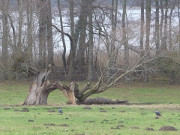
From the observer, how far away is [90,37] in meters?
49.4

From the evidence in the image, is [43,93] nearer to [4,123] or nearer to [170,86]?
[4,123]

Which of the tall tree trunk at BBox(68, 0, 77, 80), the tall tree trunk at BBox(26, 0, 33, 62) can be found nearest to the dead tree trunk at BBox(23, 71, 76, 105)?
the tall tree trunk at BBox(26, 0, 33, 62)

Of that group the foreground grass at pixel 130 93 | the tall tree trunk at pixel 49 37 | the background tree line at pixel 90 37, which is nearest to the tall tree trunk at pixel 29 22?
the background tree line at pixel 90 37

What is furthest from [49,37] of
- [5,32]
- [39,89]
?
[39,89]

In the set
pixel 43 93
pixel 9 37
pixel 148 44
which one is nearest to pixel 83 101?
pixel 43 93

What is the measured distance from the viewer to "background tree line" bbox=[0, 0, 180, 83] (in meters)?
36.1

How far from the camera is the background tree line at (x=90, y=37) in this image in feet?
118

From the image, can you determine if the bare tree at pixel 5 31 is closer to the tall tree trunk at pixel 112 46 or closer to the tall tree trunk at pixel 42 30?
the tall tree trunk at pixel 42 30

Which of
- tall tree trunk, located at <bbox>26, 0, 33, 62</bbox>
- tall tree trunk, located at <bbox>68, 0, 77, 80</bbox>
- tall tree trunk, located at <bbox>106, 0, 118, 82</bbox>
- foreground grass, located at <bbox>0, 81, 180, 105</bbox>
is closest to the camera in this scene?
tall tree trunk, located at <bbox>106, 0, 118, 82</bbox>

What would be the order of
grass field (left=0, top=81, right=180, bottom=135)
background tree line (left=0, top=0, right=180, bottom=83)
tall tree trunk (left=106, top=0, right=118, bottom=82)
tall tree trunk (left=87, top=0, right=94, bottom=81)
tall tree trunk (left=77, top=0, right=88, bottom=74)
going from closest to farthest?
grass field (left=0, top=81, right=180, bottom=135) → tall tree trunk (left=106, top=0, right=118, bottom=82) → background tree line (left=0, top=0, right=180, bottom=83) → tall tree trunk (left=87, top=0, right=94, bottom=81) → tall tree trunk (left=77, top=0, right=88, bottom=74)

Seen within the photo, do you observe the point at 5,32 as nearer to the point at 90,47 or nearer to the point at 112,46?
the point at 112,46

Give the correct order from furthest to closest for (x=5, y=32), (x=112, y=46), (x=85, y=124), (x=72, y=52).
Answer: (x=72, y=52) < (x=5, y=32) < (x=112, y=46) < (x=85, y=124)

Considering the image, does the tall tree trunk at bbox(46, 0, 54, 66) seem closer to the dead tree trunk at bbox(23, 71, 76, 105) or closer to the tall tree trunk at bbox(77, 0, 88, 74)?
the tall tree trunk at bbox(77, 0, 88, 74)

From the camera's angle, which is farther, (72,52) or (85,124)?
(72,52)
